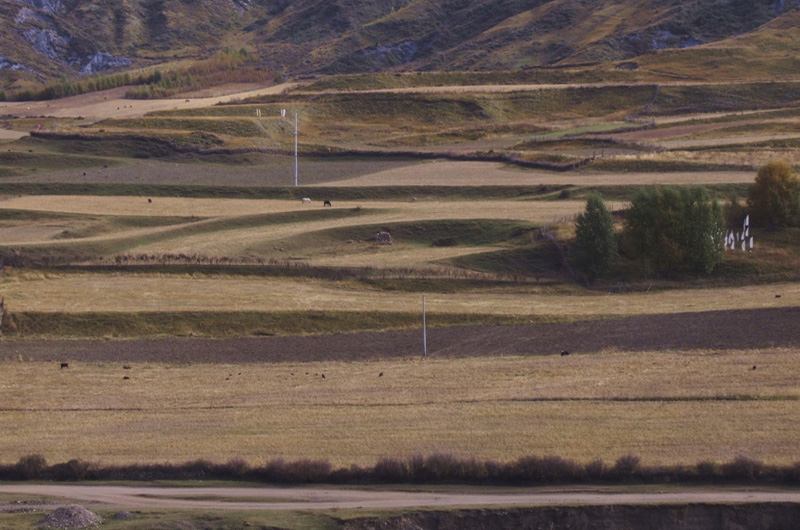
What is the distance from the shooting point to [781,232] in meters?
54.4

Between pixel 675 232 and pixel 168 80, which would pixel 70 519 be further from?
pixel 168 80

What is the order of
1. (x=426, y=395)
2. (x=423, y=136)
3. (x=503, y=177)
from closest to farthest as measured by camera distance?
(x=426, y=395) → (x=503, y=177) → (x=423, y=136)

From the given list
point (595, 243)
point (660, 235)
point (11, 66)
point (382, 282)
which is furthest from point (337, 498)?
point (11, 66)

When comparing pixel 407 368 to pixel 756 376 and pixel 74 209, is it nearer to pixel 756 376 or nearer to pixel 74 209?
pixel 756 376

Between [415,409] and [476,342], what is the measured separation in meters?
10.8

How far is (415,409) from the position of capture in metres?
28.5

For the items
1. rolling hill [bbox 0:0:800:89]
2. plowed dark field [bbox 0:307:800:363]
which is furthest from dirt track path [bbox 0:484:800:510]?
rolling hill [bbox 0:0:800:89]

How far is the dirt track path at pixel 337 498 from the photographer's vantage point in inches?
795

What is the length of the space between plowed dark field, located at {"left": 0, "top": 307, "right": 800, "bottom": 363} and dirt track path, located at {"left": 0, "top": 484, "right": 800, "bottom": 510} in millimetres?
15684

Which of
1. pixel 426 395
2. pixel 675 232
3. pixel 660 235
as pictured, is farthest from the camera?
pixel 660 235

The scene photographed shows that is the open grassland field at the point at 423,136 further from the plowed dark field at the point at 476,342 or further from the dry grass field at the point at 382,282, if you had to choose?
the plowed dark field at the point at 476,342

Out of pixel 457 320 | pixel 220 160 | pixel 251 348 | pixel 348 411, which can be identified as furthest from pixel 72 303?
pixel 220 160

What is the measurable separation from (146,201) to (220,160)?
833 inches

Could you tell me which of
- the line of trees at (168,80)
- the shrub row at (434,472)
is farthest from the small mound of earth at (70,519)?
the line of trees at (168,80)
